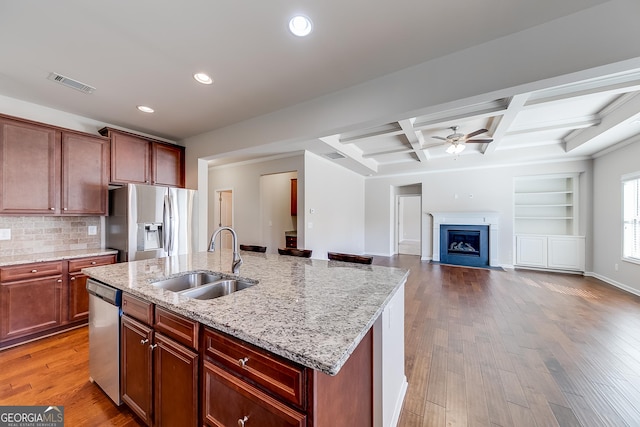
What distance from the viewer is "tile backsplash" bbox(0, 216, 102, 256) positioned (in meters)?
2.74

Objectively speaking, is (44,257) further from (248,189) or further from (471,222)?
(471,222)

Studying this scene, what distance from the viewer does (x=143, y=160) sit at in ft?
11.5

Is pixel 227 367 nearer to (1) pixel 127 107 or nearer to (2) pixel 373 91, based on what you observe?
(2) pixel 373 91

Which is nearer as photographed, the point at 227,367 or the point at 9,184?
the point at 227,367

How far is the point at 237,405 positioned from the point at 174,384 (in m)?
0.52

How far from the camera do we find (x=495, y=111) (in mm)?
3055

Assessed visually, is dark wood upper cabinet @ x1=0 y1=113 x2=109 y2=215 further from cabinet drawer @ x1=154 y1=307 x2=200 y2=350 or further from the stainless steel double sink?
cabinet drawer @ x1=154 y1=307 x2=200 y2=350

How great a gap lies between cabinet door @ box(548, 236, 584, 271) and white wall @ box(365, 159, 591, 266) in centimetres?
21

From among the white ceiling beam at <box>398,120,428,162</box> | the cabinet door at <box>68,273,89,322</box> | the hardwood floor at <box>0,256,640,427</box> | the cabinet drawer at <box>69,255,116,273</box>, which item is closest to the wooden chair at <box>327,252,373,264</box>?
the hardwood floor at <box>0,256,640,427</box>

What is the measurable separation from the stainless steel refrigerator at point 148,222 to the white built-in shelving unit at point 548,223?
7468mm

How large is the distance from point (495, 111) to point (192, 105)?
375 cm

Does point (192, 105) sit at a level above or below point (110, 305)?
above

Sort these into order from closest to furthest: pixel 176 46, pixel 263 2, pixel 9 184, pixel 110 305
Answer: pixel 263 2 → pixel 110 305 → pixel 176 46 → pixel 9 184

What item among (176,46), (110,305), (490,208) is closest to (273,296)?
(110,305)
